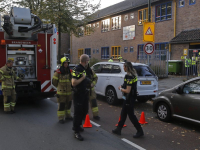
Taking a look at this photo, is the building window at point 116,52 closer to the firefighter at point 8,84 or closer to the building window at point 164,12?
the building window at point 164,12

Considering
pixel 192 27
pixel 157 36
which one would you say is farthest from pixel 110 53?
pixel 192 27

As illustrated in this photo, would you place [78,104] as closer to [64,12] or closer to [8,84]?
[8,84]

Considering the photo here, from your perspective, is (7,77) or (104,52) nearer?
(7,77)

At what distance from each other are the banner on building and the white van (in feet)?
55.5

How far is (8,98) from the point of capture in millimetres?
7277

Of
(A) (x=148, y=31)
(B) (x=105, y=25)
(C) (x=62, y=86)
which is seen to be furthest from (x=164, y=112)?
(B) (x=105, y=25)

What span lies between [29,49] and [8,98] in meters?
1.92

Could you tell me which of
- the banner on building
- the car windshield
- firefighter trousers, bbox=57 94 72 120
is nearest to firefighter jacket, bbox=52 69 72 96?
firefighter trousers, bbox=57 94 72 120

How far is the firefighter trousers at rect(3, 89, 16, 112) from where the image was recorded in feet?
23.8

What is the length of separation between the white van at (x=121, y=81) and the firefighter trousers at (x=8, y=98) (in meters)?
3.51

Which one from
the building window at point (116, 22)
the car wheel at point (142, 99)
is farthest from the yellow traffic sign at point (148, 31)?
the building window at point (116, 22)

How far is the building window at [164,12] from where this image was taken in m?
21.3

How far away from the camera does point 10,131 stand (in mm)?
5582

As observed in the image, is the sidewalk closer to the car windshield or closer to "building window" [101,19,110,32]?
the car windshield
